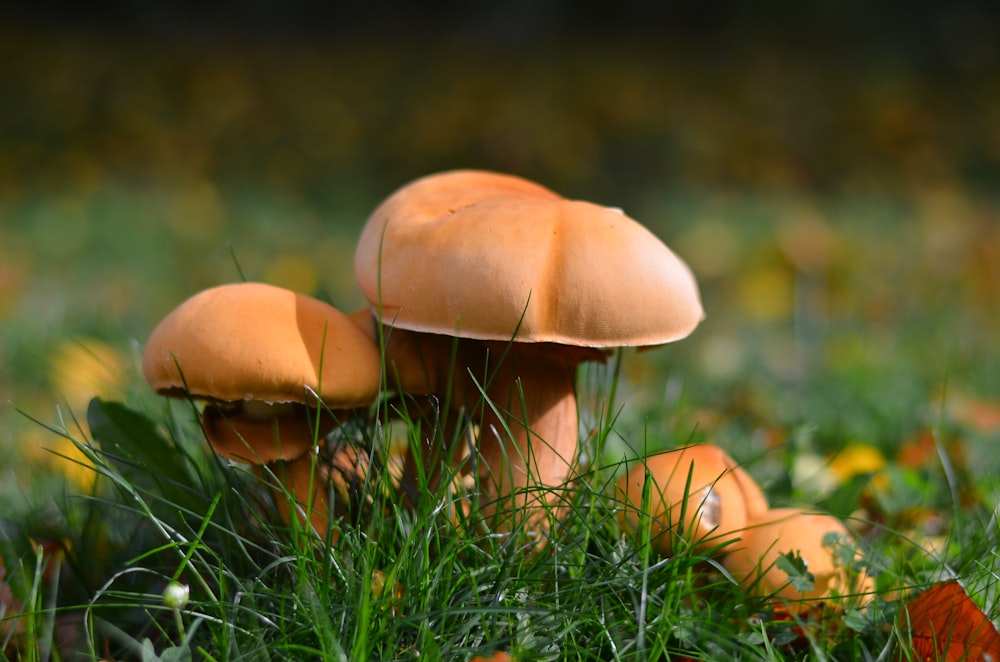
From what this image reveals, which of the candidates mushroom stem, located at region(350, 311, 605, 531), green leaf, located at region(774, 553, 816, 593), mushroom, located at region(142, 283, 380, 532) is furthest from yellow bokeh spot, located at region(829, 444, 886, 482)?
mushroom, located at region(142, 283, 380, 532)

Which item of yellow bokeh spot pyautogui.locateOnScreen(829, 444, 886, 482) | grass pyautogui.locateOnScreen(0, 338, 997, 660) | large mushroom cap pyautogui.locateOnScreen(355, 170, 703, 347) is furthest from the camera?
Result: yellow bokeh spot pyautogui.locateOnScreen(829, 444, 886, 482)

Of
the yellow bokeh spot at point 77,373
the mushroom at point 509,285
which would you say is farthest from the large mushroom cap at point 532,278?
the yellow bokeh spot at point 77,373

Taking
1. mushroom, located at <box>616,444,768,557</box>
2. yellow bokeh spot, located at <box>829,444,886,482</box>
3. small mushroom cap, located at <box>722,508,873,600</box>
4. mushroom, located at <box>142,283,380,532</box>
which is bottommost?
yellow bokeh spot, located at <box>829,444,886,482</box>

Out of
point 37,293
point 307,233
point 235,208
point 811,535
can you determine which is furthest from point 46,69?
point 811,535

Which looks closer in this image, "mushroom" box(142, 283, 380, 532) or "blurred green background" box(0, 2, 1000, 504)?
"mushroom" box(142, 283, 380, 532)

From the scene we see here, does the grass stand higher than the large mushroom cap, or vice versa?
the large mushroom cap

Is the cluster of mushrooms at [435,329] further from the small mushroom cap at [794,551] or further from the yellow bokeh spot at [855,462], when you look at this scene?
the yellow bokeh spot at [855,462]

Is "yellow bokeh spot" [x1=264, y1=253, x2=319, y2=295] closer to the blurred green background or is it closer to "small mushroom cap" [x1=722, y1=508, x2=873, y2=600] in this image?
the blurred green background
